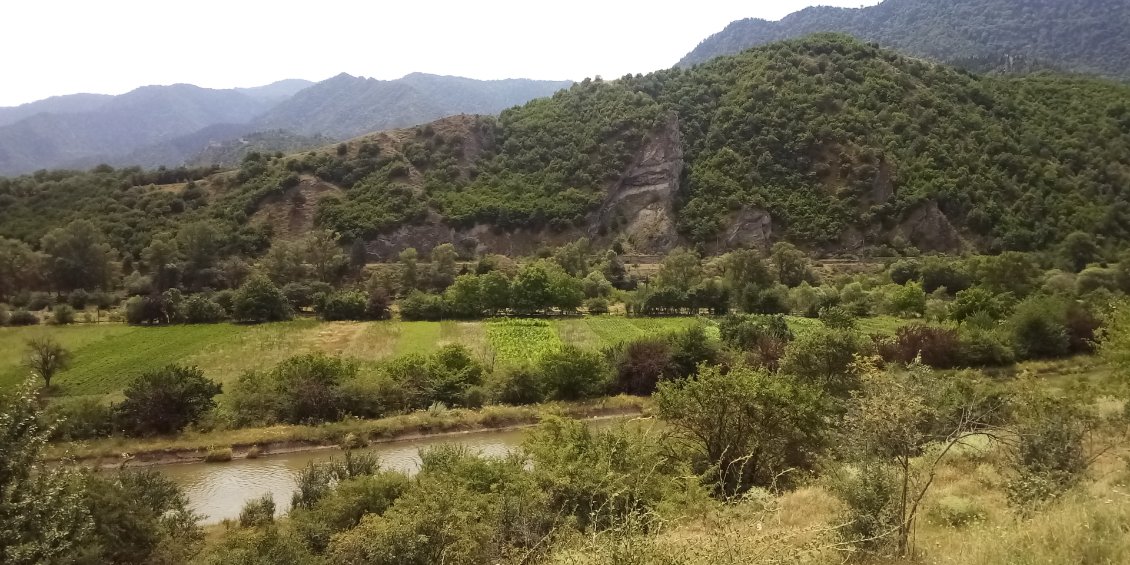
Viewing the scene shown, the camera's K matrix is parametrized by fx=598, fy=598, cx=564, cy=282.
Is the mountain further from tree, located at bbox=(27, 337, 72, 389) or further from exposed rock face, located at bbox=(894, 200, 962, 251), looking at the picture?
tree, located at bbox=(27, 337, 72, 389)

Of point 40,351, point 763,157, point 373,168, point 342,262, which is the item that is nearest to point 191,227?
point 342,262

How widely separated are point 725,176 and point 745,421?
283ft

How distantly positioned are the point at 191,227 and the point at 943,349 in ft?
246

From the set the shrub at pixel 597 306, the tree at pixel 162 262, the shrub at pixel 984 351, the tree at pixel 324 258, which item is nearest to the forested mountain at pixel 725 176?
the tree at pixel 162 262

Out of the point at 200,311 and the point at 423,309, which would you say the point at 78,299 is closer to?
the point at 200,311

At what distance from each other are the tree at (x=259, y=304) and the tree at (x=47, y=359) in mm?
18178

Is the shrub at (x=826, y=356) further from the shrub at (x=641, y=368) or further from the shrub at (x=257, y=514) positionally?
the shrub at (x=257, y=514)

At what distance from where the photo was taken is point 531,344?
44.0m

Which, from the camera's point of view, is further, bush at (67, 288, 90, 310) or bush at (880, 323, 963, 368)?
bush at (67, 288, 90, 310)

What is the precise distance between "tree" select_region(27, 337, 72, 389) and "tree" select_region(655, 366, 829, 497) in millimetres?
33430

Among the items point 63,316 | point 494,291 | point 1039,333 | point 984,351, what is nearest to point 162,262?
point 63,316

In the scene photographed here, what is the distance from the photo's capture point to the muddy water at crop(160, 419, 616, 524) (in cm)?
2259

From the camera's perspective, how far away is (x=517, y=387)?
1313 inches

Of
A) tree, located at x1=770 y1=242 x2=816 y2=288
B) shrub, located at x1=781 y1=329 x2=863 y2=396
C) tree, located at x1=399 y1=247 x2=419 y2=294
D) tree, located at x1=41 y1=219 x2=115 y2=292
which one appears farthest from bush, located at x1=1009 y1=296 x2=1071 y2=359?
tree, located at x1=41 y1=219 x2=115 y2=292
